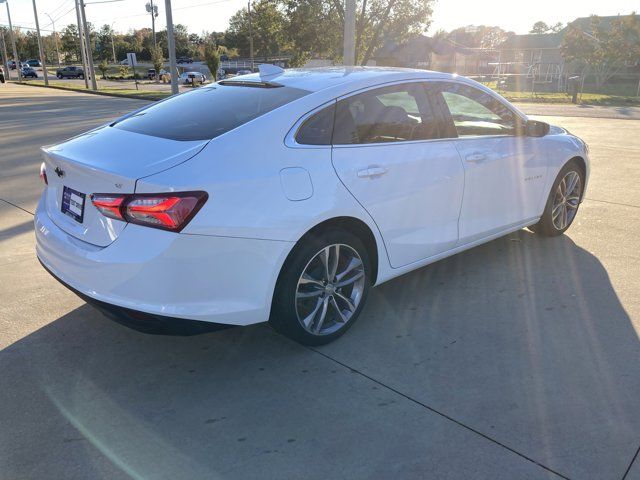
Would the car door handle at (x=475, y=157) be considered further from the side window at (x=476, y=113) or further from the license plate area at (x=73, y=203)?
the license plate area at (x=73, y=203)

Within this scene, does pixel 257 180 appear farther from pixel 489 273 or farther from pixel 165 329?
pixel 489 273

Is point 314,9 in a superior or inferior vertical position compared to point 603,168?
superior

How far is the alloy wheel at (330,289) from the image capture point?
3229 millimetres

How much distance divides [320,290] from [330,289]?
77mm

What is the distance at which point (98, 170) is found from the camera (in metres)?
2.82

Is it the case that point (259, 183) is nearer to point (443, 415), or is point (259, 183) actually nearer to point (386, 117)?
point (386, 117)

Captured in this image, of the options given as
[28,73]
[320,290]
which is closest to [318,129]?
[320,290]

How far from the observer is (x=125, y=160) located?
2.85 metres

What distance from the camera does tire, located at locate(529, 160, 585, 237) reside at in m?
5.12

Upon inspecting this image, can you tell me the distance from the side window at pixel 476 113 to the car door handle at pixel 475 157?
167 millimetres

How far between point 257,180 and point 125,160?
706 mm

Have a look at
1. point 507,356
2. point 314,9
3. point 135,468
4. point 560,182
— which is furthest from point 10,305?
point 314,9

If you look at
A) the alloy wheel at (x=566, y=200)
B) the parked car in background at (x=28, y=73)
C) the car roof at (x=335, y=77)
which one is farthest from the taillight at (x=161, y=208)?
the parked car in background at (x=28, y=73)

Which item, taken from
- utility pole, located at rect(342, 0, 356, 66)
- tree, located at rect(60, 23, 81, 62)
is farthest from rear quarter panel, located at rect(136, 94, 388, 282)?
tree, located at rect(60, 23, 81, 62)
